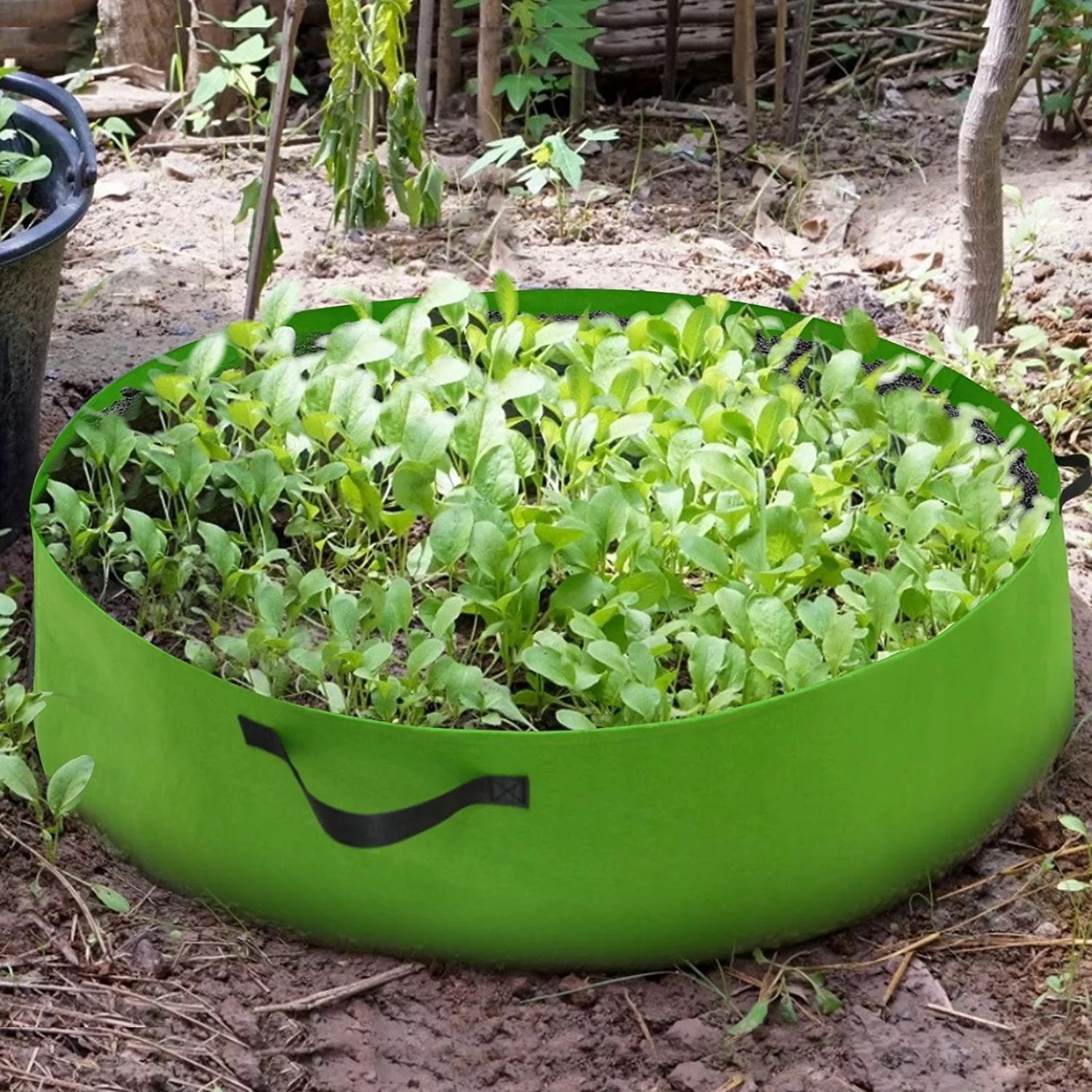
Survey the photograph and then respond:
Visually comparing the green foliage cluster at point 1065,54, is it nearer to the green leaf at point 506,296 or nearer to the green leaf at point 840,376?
the green leaf at point 840,376

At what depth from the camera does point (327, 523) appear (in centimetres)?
189

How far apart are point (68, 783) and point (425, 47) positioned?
2.48 m

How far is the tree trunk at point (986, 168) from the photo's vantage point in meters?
2.38

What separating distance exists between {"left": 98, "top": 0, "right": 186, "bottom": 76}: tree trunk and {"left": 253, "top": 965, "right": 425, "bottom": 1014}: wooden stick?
2849mm

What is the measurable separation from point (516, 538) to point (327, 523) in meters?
0.38

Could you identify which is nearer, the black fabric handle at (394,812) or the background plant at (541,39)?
the black fabric handle at (394,812)

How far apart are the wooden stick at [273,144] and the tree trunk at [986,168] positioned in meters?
1.17

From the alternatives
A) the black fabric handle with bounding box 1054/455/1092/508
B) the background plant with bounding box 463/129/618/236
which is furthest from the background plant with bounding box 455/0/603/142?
the black fabric handle with bounding box 1054/455/1092/508

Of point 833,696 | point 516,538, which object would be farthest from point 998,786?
point 516,538

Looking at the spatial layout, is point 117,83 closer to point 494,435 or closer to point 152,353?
point 152,353

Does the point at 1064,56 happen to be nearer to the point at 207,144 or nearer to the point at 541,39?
the point at 541,39

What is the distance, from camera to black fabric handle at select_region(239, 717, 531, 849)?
139 centimetres

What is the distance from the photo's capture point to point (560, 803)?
4.60 feet

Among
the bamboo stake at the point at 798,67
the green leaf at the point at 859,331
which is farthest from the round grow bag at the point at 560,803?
the bamboo stake at the point at 798,67
